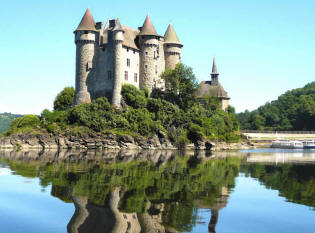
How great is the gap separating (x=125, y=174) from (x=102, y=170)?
2847mm

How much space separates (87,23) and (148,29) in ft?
39.8

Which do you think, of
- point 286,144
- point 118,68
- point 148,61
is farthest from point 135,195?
point 286,144

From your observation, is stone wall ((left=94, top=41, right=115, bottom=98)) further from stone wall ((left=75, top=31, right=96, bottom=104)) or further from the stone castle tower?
stone wall ((left=75, top=31, right=96, bottom=104))

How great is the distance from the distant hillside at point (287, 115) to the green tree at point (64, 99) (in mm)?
73315

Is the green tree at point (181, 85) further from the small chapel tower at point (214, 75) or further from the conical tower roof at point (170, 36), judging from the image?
the small chapel tower at point (214, 75)

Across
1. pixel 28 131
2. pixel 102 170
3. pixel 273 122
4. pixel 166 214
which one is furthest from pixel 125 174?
pixel 273 122

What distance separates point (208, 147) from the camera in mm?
76125

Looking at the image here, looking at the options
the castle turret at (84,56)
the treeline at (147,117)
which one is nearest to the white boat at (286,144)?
the treeline at (147,117)

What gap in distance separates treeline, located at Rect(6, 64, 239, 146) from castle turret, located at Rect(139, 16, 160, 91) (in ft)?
7.41

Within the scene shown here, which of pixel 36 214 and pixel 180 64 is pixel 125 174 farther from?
pixel 180 64

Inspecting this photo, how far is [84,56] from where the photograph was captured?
7525cm

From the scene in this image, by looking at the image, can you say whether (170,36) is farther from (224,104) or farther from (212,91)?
(224,104)

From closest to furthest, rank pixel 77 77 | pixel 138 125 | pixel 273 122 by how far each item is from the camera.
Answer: pixel 138 125 → pixel 77 77 → pixel 273 122

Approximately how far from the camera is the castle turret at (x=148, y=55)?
79.8m
